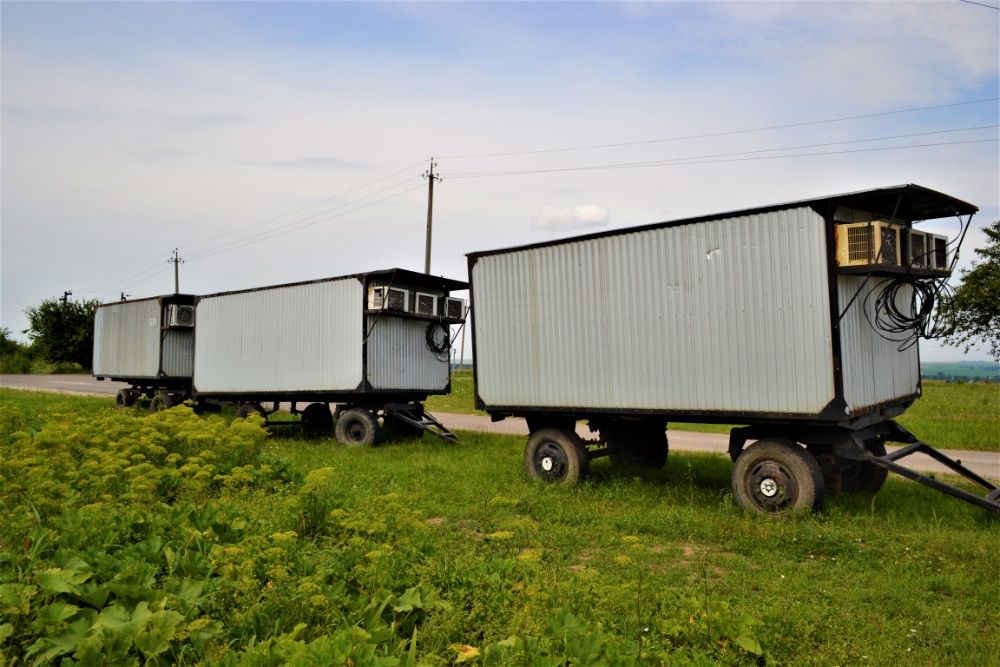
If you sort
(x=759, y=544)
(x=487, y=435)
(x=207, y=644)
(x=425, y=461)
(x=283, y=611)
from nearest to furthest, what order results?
(x=207, y=644) < (x=283, y=611) < (x=759, y=544) < (x=425, y=461) < (x=487, y=435)

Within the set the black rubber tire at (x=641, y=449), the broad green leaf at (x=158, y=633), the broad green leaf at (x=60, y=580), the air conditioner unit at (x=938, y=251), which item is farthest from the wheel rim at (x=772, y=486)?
the broad green leaf at (x=60, y=580)

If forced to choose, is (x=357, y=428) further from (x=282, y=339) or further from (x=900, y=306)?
(x=900, y=306)

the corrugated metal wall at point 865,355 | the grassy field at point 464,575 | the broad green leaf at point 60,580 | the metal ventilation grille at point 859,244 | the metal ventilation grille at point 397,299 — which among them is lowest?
the grassy field at point 464,575

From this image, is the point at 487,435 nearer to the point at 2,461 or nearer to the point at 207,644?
the point at 2,461

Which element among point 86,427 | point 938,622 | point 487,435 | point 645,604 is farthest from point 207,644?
point 487,435

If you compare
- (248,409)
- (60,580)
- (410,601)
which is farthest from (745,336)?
(248,409)

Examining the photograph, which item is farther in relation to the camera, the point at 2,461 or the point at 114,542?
the point at 2,461

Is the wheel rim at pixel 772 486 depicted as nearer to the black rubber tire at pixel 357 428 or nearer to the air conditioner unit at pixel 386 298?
the black rubber tire at pixel 357 428

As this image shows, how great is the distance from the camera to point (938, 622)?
476 centimetres

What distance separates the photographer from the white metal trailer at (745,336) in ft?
24.5

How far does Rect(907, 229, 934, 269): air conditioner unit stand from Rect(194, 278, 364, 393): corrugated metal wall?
385 inches

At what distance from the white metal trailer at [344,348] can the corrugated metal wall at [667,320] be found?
4048mm

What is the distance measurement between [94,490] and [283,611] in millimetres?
4217

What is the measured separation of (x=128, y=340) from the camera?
20.9 meters
